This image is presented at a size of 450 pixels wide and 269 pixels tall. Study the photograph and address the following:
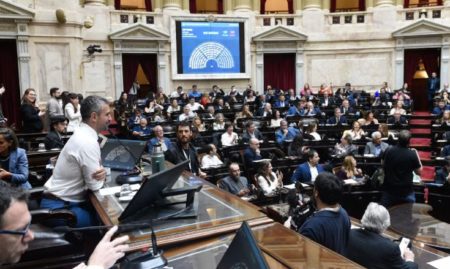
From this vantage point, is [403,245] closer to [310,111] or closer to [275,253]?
[275,253]

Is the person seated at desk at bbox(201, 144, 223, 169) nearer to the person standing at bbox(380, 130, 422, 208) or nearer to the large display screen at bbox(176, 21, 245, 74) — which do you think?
the person standing at bbox(380, 130, 422, 208)

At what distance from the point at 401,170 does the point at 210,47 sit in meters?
13.5

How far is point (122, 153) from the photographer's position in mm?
3867

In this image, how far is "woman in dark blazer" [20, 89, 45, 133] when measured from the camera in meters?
9.03

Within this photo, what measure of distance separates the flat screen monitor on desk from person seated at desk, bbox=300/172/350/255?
0.86m

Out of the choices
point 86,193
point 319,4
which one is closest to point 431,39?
point 319,4

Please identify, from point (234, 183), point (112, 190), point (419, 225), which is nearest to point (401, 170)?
point (419, 225)

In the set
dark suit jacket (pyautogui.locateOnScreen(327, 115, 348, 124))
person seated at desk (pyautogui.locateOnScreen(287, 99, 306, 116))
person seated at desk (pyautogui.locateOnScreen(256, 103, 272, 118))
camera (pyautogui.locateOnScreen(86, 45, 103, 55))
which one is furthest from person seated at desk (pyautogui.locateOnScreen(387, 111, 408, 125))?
camera (pyautogui.locateOnScreen(86, 45, 103, 55))

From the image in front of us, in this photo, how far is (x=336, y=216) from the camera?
114 inches

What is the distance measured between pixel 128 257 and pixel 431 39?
→ 63.8 ft

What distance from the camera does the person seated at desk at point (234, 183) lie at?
6.46 m

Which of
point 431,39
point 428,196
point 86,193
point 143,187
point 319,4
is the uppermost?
point 319,4

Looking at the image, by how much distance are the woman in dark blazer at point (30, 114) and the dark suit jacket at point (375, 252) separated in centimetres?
785

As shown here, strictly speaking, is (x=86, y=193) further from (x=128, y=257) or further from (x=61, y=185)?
(x=128, y=257)
